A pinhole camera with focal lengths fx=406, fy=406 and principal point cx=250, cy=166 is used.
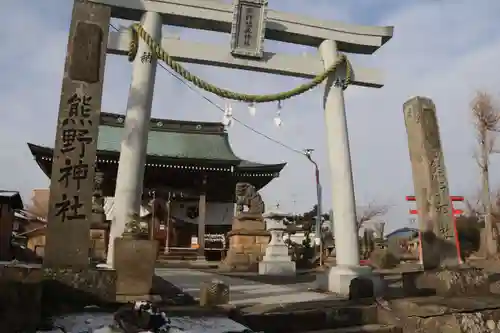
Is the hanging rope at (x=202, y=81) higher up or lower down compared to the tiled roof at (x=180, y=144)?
lower down

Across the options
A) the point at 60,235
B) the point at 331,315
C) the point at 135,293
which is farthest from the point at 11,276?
the point at 331,315

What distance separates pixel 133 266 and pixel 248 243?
10.5m

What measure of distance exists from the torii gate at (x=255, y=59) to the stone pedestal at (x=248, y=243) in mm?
7720

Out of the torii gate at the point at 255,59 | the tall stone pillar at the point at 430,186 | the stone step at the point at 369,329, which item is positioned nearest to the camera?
the stone step at the point at 369,329

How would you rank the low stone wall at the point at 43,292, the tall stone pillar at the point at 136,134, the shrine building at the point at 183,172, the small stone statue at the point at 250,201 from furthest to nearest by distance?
1. the shrine building at the point at 183,172
2. the small stone statue at the point at 250,201
3. the tall stone pillar at the point at 136,134
4. the low stone wall at the point at 43,292

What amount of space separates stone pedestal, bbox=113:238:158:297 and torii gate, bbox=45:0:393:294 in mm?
1646

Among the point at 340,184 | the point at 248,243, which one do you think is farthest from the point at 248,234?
the point at 340,184

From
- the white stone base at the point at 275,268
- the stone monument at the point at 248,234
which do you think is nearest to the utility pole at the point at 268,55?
the white stone base at the point at 275,268

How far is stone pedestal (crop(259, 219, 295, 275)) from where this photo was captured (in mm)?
13484

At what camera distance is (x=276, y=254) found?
13.9 metres

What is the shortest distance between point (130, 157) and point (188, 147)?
1646 cm

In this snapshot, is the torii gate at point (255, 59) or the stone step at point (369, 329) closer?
the stone step at point (369, 329)

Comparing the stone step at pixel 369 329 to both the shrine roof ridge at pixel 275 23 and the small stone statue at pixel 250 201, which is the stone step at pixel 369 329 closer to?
the shrine roof ridge at pixel 275 23

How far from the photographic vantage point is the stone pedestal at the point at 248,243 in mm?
15953
